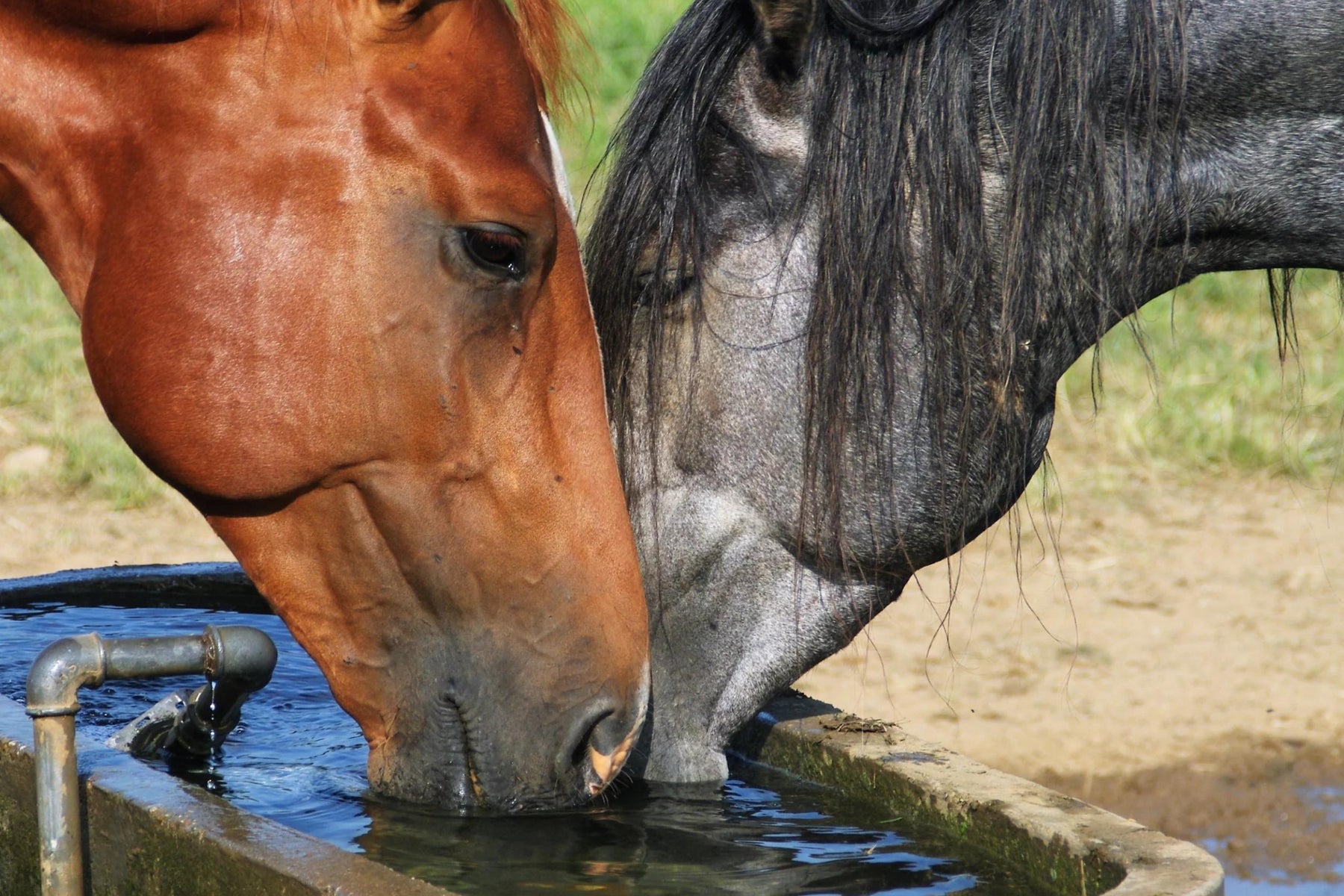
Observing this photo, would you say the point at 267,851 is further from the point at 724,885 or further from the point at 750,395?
the point at 750,395

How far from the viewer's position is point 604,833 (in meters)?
2.11

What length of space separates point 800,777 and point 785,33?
1141 mm

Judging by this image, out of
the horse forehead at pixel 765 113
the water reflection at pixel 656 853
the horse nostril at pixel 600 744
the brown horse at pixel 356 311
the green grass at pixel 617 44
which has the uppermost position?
the green grass at pixel 617 44

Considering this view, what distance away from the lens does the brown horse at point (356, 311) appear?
170 centimetres

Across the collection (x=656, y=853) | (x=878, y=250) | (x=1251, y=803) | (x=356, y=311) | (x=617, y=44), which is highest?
(x=617, y=44)

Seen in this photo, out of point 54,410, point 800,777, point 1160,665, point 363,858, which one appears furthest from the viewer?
point 54,410

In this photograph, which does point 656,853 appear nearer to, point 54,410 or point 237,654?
point 237,654

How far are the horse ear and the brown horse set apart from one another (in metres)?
0.32

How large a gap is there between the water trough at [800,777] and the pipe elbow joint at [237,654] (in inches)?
5.8

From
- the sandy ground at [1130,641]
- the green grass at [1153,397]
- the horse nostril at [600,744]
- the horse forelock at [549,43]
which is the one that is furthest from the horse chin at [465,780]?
the green grass at [1153,397]

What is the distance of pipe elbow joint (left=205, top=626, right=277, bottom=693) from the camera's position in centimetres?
175

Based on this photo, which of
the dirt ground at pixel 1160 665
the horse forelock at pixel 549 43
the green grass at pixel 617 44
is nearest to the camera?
the horse forelock at pixel 549 43

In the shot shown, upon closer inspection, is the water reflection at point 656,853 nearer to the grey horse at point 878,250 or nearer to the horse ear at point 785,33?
the grey horse at point 878,250

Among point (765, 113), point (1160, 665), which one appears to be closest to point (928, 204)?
point (765, 113)
